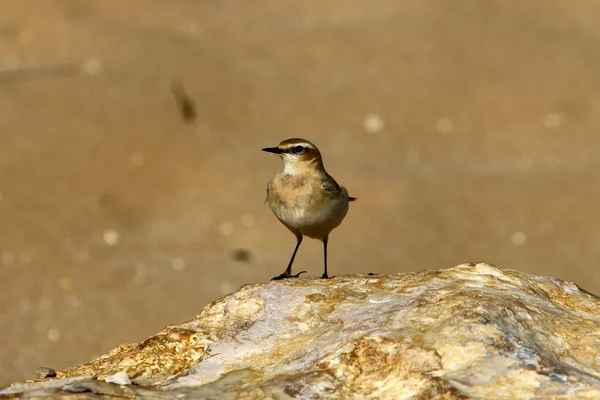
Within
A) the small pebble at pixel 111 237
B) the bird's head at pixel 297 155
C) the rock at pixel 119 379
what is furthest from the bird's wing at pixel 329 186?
the small pebble at pixel 111 237

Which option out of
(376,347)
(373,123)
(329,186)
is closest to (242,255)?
(373,123)

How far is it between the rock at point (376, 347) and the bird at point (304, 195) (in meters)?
1.33

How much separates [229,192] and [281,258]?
3.38 ft

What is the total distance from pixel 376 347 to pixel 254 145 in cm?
742

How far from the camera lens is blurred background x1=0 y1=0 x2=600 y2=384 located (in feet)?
29.0

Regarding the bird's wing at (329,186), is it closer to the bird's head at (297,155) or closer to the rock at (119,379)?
the bird's head at (297,155)

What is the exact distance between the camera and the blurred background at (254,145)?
8.83 m

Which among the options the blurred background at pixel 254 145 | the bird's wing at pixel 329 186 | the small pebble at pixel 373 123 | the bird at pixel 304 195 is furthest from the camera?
the small pebble at pixel 373 123

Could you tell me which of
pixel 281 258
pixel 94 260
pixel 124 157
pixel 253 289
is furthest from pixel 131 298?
pixel 253 289

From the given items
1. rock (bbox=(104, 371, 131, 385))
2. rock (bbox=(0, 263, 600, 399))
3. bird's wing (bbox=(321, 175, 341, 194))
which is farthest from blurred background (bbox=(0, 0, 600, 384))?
rock (bbox=(104, 371, 131, 385))

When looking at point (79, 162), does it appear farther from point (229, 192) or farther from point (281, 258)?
point (281, 258)

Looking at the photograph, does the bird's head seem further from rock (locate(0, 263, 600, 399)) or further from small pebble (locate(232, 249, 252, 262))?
small pebble (locate(232, 249, 252, 262))

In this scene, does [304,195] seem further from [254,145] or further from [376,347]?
[254,145]

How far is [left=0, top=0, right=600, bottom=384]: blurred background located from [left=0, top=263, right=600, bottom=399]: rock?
13.3ft
